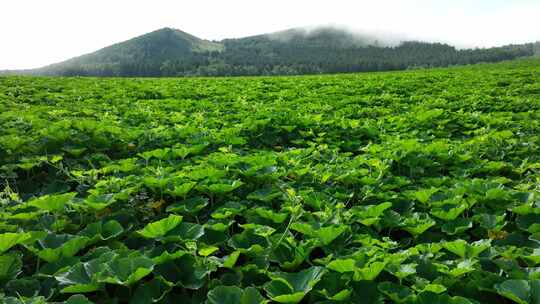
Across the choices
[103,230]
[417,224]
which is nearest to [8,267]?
[103,230]

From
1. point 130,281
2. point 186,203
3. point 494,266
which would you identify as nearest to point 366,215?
point 494,266

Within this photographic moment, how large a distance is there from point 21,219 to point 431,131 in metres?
6.77

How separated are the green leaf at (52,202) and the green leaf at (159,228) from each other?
0.83 metres

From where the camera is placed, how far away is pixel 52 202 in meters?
3.29

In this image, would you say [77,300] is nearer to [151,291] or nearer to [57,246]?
[151,291]

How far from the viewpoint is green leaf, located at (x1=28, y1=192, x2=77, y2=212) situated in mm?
3262

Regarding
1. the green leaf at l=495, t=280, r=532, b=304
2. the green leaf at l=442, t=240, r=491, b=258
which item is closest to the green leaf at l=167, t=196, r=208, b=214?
the green leaf at l=442, t=240, r=491, b=258

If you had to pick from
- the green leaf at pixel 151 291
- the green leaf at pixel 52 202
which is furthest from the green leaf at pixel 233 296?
the green leaf at pixel 52 202

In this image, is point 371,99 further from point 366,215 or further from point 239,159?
point 366,215

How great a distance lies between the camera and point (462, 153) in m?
5.65

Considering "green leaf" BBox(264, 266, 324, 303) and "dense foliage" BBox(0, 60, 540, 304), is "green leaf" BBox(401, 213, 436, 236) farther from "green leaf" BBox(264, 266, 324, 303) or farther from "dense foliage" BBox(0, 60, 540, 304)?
"green leaf" BBox(264, 266, 324, 303)

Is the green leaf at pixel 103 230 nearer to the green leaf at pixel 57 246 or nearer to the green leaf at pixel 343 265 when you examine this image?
the green leaf at pixel 57 246

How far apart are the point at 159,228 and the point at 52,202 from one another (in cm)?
105

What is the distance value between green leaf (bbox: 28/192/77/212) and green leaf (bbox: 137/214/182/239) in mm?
827
